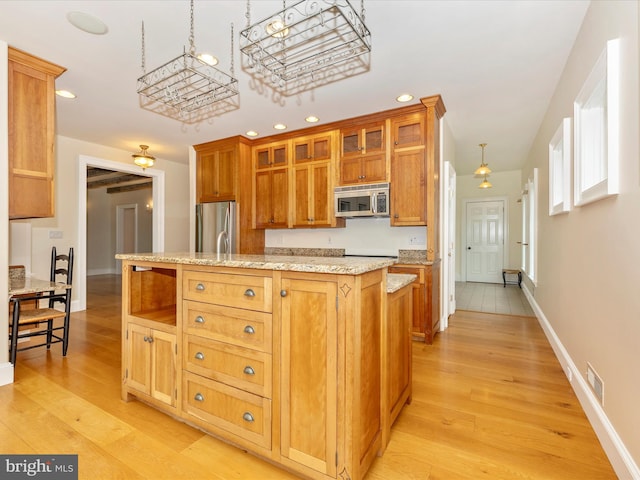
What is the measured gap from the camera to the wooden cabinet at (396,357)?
1707mm

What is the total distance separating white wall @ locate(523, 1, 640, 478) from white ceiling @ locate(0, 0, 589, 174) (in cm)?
38

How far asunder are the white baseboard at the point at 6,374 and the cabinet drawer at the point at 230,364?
1.76 meters

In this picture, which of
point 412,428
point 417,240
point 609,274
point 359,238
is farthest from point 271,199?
point 609,274

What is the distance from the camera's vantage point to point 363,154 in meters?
3.90

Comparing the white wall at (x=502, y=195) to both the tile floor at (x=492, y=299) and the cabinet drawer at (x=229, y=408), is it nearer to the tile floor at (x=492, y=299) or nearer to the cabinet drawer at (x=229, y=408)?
the tile floor at (x=492, y=299)

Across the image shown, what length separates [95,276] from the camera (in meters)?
8.77

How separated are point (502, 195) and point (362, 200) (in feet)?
17.1

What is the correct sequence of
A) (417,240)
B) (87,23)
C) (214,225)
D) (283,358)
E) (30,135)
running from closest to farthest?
(283,358) → (87,23) → (30,135) → (417,240) → (214,225)

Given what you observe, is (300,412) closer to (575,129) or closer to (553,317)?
(575,129)

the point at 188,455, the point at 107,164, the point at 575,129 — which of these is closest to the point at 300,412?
the point at 188,455

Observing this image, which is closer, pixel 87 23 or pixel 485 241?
pixel 87 23

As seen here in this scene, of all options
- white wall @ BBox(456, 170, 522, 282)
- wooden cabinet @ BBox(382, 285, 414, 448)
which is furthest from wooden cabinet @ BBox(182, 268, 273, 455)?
white wall @ BBox(456, 170, 522, 282)

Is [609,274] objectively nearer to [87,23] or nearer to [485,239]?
[87,23]

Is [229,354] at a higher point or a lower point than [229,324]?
lower
